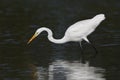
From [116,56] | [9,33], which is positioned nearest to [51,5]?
[9,33]

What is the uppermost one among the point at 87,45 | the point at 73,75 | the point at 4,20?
the point at 4,20

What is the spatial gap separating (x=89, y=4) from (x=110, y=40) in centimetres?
939

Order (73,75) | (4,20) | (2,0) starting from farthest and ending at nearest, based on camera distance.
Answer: (2,0), (4,20), (73,75)

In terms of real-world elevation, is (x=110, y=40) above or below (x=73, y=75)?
above

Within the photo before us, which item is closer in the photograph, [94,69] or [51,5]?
[94,69]

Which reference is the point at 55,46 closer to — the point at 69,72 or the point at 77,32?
the point at 77,32

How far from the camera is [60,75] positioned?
1582cm

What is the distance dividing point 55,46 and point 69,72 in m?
3.92

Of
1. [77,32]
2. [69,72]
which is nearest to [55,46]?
[77,32]

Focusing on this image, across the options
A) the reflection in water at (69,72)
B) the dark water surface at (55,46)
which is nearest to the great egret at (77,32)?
the dark water surface at (55,46)

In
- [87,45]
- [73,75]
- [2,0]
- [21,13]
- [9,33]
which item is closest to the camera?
[73,75]

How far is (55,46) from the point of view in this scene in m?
20.0

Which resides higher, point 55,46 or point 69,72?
point 55,46

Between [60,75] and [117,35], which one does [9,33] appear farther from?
[60,75]
